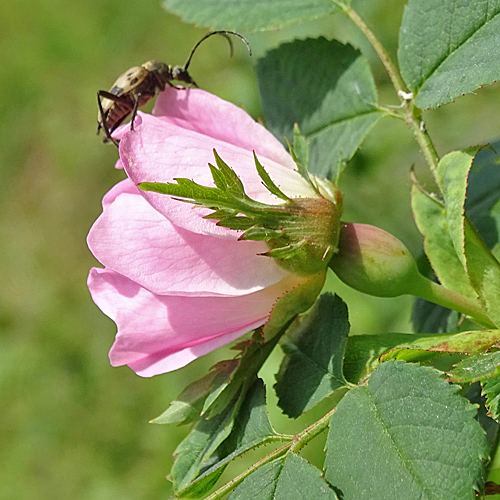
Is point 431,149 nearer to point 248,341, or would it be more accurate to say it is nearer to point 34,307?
point 248,341

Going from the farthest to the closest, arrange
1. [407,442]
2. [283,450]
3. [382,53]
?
[382,53] → [283,450] → [407,442]

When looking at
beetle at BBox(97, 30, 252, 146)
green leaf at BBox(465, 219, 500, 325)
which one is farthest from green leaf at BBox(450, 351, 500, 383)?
beetle at BBox(97, 30, 252, 146)

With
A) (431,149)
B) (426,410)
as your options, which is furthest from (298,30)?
(426,410)

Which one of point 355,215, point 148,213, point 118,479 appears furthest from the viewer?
point 118,479

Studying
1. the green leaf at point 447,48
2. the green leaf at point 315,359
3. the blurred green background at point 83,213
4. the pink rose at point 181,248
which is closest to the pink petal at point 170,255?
the pink rose at point 181,248

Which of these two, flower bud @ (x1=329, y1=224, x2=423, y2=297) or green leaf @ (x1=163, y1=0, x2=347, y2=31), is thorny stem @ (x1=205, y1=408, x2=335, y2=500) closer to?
flower bud @ (x1=329, y1=224, x2=423, y2=297)

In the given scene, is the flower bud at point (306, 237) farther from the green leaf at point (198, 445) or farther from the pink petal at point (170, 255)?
the green leaf at point (198, 445)

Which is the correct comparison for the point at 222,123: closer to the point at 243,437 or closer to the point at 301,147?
the point at 301,147

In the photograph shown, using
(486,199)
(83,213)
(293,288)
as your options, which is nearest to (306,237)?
(293,288)
